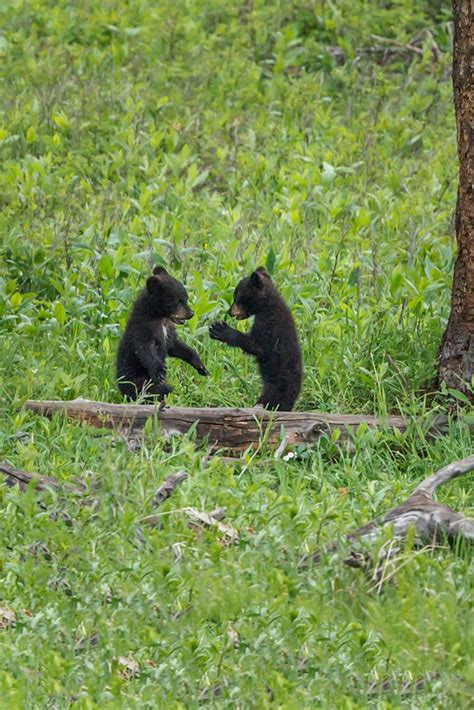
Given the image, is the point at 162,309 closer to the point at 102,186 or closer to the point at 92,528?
the point at 92,528

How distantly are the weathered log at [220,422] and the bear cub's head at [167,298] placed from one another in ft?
2.89

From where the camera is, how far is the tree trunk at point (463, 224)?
8.39 meters

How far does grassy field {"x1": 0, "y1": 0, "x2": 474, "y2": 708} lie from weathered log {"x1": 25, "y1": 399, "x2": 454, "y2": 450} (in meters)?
0.13

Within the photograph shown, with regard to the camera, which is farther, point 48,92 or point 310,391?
point 48,92

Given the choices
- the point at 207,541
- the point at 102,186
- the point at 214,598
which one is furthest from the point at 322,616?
the point at 102,186

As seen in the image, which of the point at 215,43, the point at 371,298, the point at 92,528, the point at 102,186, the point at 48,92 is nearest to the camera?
the point at 92,528

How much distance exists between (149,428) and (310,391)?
5.15ft

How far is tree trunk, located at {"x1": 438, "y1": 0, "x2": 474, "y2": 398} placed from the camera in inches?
330

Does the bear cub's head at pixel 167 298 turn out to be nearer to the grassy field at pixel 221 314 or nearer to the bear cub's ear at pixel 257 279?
the bear cub's ear at pixel 257 279

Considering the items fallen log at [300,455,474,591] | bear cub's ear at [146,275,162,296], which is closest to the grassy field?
fallen log at [300,455,474,591]

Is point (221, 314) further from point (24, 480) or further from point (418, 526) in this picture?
point (418, 526)

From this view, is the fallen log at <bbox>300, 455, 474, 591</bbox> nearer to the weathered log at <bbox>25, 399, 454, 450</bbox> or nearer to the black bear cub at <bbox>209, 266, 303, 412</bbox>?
the weathered log at <bbox>25, 399, 454, 450</bbox>

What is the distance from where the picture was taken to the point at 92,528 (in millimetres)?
6379

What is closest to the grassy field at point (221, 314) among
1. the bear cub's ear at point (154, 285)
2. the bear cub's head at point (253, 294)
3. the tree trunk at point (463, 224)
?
the tree trunk at point (463, 224)
